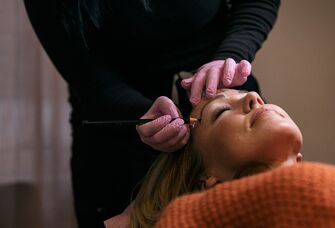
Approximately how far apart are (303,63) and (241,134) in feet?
3.31

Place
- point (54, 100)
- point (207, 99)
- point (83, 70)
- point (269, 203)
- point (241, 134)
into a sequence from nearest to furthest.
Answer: point (269, 203), point (241, 134), point (207, 99), point (83, 70), point (54, 100)

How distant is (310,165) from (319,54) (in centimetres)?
118

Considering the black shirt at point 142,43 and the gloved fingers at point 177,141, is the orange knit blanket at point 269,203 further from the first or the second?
the black shirt at point 142,43

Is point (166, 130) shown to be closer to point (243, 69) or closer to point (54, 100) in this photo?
point (243, 69)

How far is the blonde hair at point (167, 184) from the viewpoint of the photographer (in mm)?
741

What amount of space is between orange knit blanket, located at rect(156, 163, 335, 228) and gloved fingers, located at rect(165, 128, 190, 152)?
19 centimetres

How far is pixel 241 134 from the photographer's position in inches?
25.6

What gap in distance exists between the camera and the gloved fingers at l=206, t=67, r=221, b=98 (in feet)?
2.43

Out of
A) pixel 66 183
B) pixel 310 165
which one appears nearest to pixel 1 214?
pixel 66 183

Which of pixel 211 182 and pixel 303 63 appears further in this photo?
pixel 303 63

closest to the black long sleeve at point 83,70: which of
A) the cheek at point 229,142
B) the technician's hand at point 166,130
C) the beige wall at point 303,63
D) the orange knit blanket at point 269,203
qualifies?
the technician's hand at point 166,130

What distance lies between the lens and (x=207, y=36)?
100cm

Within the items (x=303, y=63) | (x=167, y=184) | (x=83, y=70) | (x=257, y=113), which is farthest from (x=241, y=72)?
(x=303, y=63)

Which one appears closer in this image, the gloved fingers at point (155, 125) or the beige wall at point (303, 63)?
the gloved fingers at point (155, 125)
